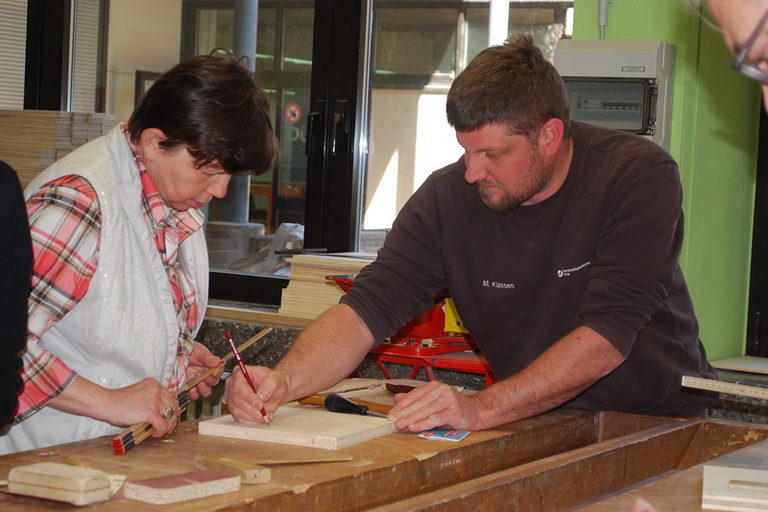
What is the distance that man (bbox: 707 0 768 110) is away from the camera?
1.13 m

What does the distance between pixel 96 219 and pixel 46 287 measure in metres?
0.17

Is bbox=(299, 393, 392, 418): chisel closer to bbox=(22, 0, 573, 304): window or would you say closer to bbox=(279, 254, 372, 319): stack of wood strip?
bbox=(279, 254, 372, 319): stack of wood strip

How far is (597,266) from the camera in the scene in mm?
2354

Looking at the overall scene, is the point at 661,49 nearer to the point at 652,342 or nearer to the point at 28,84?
the point at 652,342

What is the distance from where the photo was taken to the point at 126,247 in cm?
208

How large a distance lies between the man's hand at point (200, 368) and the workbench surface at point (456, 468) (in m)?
0.29

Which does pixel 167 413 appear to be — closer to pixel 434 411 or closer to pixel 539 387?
pixel 434 411

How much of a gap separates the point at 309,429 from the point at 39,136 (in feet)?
9.38

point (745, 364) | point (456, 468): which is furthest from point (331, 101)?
point (456, 468)

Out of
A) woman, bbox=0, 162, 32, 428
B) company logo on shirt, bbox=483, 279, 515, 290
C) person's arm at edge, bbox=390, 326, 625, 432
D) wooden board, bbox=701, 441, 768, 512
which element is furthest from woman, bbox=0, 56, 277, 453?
wooden board, bbox=701, 441, 768, 512

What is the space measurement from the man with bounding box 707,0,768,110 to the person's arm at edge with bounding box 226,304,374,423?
4.05 feet

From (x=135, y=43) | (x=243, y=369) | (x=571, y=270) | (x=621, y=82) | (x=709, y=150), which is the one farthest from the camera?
(x=135, y=43)

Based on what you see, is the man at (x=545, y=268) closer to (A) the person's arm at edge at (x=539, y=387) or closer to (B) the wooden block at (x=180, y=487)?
(A) the person's arm at edge at (x=539, y=387)

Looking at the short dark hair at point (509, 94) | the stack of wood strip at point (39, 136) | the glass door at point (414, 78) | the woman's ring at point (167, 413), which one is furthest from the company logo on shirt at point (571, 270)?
the stack of wood strip at point (39, 136)
